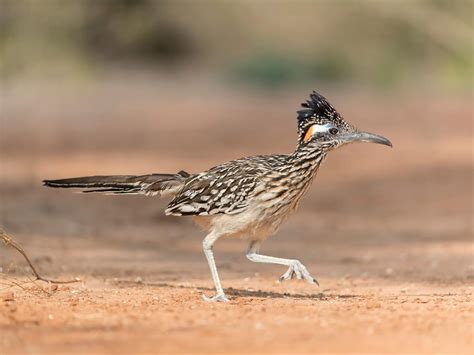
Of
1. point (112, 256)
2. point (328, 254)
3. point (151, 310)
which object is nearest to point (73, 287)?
point (151, 310)

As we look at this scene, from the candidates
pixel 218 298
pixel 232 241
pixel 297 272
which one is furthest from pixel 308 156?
pixel 232 241

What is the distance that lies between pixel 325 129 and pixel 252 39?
37495 mm

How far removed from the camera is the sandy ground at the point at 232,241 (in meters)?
6.78

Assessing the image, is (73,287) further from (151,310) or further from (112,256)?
(112,256)

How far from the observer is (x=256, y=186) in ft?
27.9

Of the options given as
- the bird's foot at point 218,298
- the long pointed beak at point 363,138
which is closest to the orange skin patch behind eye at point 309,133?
the long pointed beak at point 363,138

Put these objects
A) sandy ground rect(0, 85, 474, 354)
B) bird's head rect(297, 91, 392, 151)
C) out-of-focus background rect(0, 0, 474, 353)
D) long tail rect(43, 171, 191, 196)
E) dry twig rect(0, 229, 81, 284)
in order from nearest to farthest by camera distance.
Answer: sandy ground rect(0, 85, 474, 354)
out-of-focus background rect(0, 0, 474, 353)
dry twig rect(0, 229, 81, 284)
bird's head rect(297, 91, 392, 151)
long tail rect(43, 171, 191, 196)

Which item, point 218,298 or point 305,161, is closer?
point 218,298

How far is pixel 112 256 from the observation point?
37.6ft

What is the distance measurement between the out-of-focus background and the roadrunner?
20.0 inches

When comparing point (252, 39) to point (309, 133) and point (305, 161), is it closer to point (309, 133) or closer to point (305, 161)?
point (309, 133)

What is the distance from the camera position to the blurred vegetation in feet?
87.0

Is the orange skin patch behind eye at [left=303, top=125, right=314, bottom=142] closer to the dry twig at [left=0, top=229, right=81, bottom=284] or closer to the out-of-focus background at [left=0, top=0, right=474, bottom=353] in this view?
the out-of-focus background at [left=0, top=0, right=474, bottom=353]

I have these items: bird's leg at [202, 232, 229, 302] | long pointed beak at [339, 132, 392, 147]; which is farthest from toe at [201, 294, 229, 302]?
long pointed beak at [339, 132, 392, 147]
